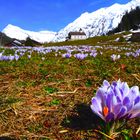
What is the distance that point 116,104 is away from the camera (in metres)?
2.95

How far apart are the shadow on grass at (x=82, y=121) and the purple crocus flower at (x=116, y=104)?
0.55 meters

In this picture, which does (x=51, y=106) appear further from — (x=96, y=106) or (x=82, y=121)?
(x=96, y=106)

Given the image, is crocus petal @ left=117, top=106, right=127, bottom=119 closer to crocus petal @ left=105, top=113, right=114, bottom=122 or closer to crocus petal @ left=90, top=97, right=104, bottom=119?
crocus petal @ left=105, top=113, right=114, bottom=122

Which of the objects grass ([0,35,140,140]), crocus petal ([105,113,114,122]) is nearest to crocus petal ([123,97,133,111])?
crocus petal ([105,113,114,122])

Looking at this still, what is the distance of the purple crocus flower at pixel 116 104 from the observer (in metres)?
2.96

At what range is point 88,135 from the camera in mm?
3373

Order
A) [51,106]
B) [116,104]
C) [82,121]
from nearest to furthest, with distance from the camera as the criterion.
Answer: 1. [116,104]
2. [82,121]
3. [51,106]

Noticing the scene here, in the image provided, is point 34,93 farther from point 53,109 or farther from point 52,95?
point 53,109

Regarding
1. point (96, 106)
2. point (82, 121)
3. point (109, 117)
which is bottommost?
point (82, 121)

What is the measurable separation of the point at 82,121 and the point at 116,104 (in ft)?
2.71

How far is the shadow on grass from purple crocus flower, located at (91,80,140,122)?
1.82 feet

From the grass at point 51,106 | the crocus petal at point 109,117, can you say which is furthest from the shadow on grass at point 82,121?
the crocus petal at point 109,117

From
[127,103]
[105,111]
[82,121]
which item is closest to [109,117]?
[105,111]

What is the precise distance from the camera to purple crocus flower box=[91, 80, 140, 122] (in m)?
2.96
